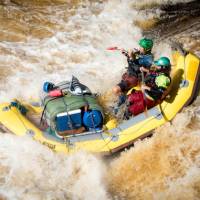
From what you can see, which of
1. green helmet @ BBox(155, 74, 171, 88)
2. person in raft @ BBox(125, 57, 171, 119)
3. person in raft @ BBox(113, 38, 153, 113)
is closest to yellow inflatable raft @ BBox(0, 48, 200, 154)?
person in raft @ BBox(125, 57, 171, 119)

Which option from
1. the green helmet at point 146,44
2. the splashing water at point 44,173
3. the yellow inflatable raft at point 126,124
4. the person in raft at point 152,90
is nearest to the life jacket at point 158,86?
the person in raft at point 152,90

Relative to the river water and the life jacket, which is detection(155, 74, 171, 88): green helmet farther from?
the river water

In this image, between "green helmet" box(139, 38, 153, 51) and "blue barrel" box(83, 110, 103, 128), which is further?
"green helmet" box(139, 38, 153, 51)

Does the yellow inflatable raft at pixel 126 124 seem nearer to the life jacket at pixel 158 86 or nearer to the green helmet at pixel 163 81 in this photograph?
the life jacket at pixel 158 86

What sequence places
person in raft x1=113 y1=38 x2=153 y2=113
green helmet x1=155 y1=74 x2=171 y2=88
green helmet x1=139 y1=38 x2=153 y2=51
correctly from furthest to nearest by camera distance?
green helmet x1=139 y1=38 x2=153 y2=51 < person in raft x1=113 y1=38 x2=153 y2=113 < green helmet x1=155 y1=74 x2=171 y2=88

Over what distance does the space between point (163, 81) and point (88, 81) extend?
2886 millimetres

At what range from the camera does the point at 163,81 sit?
698 cm

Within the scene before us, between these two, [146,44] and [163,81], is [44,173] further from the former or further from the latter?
[146,44]

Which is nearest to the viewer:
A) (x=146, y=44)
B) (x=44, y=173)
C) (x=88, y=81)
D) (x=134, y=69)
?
(x=44, y=173)

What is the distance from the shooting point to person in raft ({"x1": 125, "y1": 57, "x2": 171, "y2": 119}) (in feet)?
23.1

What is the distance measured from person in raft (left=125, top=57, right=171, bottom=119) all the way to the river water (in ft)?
1.60

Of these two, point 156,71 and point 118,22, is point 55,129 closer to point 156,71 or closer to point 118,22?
point 156,71

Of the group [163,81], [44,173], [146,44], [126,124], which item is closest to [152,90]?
[163,81]

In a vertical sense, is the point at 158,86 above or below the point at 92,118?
above
